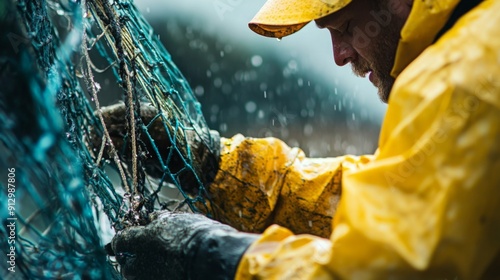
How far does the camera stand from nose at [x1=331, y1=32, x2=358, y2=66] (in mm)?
1871

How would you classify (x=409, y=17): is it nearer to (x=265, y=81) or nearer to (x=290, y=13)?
(x=290, y=13)

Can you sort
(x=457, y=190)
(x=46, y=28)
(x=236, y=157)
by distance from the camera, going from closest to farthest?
1. (x=457, y=190)
2. (x=46, y=28)
3. (x=236, y=157)

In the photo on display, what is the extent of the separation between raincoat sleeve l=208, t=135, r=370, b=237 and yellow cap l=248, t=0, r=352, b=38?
19.1 inches

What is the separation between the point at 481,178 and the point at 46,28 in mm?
1225

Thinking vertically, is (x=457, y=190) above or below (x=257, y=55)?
above

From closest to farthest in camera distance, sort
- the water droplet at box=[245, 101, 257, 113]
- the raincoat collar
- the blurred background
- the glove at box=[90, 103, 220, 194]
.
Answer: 1. the raincoat collar
2. the glove at box=[90, 103, 220, 194]
3. the blurred background
4. the water droplet at box=[245, 101, 257, 113]

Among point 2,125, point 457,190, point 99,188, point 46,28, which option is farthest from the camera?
point 99,188

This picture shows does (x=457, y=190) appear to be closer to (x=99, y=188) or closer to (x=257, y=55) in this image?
(x=99, y=188)

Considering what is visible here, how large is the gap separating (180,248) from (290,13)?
29.3 inches

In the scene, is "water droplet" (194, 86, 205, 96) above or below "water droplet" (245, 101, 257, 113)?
above

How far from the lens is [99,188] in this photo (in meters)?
1.79

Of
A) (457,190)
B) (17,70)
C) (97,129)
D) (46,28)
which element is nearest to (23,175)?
(17,70)

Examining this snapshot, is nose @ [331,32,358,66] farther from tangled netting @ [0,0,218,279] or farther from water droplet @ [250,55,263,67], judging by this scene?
water droplet @ [250,55,263,67]

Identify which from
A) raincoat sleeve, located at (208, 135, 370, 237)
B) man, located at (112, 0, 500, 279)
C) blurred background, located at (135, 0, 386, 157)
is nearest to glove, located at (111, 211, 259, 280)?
man, located at (112, 0, 500, 279)
